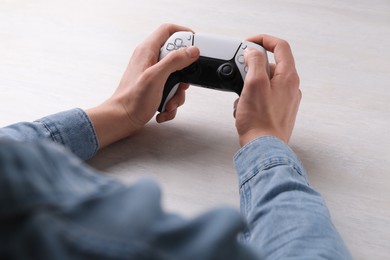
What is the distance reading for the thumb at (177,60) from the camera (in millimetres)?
754

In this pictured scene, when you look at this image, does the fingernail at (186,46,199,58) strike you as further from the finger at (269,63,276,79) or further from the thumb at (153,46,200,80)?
the finger at (269,63,276,79)

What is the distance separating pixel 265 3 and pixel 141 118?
452mm

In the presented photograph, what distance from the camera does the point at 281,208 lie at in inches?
22.8

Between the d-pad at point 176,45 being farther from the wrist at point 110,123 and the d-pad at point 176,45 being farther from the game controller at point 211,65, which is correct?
the wrist at point 110,123

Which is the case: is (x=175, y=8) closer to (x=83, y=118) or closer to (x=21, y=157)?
(x=83, y=118)

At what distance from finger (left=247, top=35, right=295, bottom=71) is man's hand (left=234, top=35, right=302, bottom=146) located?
0.02 metres

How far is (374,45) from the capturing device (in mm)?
969

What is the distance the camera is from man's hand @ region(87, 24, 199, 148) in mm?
754

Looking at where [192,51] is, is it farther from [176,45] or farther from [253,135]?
[253,135]

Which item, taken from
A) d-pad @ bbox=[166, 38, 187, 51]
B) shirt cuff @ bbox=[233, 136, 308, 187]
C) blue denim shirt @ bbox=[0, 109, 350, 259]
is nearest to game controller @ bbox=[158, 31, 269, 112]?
d-pad @ bbox=[166, 38, 187, 51]

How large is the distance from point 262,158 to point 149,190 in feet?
1.40

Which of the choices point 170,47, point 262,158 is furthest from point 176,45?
point 262,158

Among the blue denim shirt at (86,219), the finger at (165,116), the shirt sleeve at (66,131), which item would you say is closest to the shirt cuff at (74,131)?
the shirt sleeve at (66,131)

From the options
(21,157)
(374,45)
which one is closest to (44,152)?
(21,157)
